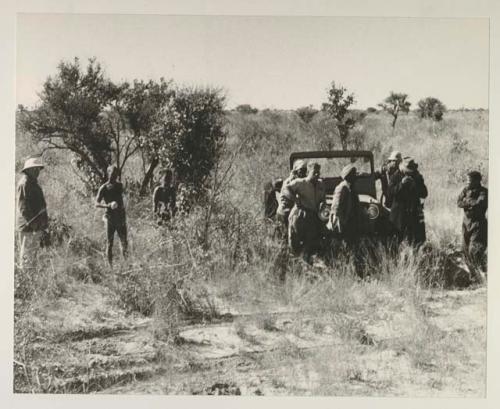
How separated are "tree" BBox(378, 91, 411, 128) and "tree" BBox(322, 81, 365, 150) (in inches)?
6.6

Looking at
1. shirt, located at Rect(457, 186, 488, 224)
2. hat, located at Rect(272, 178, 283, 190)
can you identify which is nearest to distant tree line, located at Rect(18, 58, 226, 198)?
hat, located at Rect(272, 178, 283, 190)

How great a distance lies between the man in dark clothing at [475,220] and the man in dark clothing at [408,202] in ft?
0.82

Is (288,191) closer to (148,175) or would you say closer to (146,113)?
(148,175)

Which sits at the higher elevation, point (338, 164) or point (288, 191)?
point (338, 164)

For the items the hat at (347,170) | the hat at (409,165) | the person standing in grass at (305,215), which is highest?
the hat at (409,165)

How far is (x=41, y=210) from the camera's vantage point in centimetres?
432

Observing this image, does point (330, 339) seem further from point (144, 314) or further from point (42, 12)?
point (42, 12)

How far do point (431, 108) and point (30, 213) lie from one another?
256 centimetres

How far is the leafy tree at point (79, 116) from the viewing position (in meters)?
4.32

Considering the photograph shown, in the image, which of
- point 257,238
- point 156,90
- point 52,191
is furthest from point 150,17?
point 257,238

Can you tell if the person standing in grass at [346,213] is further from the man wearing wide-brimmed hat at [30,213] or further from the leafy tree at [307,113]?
the man wearing wide-brimmed hat at [30,213]

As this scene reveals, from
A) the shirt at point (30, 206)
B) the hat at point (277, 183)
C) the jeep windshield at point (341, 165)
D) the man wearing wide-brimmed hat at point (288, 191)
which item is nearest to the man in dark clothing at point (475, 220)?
the jeep windshield at point (341, 165)

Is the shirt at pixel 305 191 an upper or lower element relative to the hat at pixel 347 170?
lower

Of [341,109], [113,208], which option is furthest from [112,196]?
[341,109]
